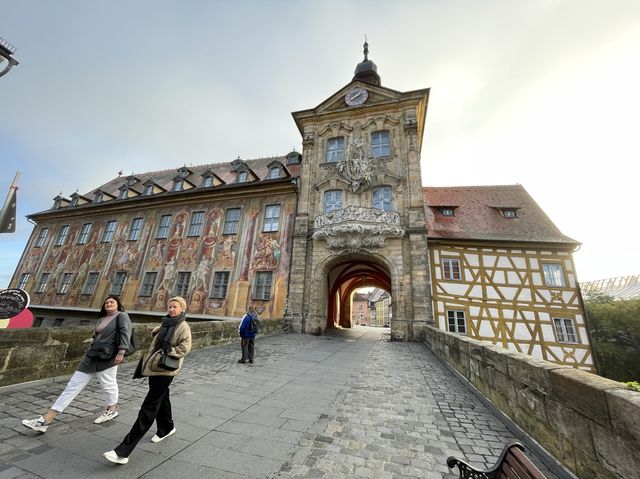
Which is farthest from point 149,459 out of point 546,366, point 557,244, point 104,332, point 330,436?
point 557,244

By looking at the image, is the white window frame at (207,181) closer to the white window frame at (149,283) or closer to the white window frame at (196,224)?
the white window frame at (196,224)

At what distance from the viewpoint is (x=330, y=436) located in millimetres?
3262

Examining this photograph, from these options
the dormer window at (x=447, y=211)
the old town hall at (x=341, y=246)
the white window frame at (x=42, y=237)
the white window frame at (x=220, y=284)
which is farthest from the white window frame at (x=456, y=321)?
the white window frame at (x=42, y=237)

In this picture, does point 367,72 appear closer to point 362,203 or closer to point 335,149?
point 335,149

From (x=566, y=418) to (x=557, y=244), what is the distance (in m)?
15.8

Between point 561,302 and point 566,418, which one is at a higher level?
point 561,302

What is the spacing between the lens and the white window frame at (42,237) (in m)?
23.4

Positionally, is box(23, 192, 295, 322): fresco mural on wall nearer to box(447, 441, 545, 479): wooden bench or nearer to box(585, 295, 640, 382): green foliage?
box(447, 441, 545, 479): wooden bench

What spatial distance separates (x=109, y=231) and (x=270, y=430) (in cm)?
2375

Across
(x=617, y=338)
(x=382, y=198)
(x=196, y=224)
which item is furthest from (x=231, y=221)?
(x=617, y=338)

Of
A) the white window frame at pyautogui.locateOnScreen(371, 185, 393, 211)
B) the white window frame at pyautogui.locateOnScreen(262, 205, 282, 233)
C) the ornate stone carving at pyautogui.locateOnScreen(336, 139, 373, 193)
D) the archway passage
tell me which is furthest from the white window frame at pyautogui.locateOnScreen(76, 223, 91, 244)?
the white window frame at pyautogui.locateOnScreen(371, 185, 393, 211)

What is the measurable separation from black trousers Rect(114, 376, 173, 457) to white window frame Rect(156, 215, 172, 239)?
18.1 m

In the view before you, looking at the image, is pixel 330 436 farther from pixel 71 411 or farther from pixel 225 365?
pixel 225 365

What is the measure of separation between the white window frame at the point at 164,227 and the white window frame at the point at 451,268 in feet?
58.5
